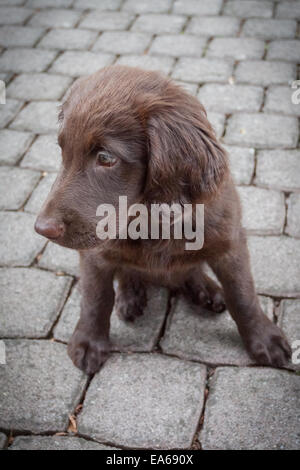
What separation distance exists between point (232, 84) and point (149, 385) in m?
2.76

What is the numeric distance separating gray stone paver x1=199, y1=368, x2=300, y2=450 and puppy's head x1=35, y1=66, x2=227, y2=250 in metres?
0.94

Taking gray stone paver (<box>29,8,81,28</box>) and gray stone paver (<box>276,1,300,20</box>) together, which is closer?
gray stone paver (<box>276,1,300,20</box>)

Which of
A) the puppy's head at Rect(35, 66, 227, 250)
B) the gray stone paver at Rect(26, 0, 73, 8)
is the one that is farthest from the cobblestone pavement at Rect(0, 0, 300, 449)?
the puppy's head at Rect(35, 66, 227, 250)

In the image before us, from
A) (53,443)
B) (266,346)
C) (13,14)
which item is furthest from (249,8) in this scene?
(53,443)

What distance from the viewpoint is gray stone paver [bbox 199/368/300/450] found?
1993 mm

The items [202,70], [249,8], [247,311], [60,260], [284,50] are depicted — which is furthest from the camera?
[249,8]

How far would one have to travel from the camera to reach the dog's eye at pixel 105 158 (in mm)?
1760

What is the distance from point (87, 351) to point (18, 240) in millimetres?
1022

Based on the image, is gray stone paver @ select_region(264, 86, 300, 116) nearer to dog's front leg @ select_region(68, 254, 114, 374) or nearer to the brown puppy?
the brown puppy

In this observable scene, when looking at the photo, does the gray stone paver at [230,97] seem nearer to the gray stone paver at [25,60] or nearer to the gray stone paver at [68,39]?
the gray stone paver at [68,39]

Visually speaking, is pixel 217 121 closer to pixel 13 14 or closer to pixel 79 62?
pixel 79 62

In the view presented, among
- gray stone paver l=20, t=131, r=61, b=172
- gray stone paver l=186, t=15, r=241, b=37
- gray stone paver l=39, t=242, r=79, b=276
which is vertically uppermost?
gray stone paver l=186, t=15, r=241, b=37

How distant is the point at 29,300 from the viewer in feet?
8.71
